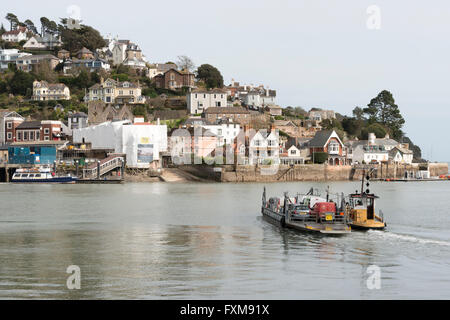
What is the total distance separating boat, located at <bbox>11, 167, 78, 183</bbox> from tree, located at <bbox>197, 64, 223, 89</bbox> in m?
58.9

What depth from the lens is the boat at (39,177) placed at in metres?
91.7

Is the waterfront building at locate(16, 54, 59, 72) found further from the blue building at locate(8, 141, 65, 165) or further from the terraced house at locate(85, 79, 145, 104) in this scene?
the blue building at locate(8, 141, 65, 165)

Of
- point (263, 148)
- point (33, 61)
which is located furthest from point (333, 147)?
point (33, 61)

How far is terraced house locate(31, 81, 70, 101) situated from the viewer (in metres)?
134

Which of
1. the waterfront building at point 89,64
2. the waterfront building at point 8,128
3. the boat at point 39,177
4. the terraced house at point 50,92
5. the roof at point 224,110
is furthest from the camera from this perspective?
the waterfront building at point 89,64

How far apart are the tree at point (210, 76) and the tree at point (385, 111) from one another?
119 ft

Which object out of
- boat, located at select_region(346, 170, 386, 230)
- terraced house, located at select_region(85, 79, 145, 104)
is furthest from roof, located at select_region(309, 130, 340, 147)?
boat, located at select_region(346, 170, 386, 230)

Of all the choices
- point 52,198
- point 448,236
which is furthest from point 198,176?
point 448,236

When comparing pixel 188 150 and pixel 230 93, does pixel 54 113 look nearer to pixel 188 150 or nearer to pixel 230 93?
pixel 188 150

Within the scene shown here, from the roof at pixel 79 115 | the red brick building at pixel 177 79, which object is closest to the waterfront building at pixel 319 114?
the red brick building at pixel 177 79

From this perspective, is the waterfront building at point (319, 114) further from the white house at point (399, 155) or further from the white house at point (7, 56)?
the white house at point (7, 56)

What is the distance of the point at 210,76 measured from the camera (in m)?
148

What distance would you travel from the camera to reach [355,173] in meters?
107
